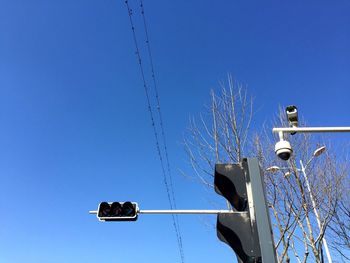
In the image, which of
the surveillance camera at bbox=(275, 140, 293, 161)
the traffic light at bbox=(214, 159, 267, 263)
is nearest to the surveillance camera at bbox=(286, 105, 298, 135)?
the surveillance camera at bbox=(275, 140, 293, 161)

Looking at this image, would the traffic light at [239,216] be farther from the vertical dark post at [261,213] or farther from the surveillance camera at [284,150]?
the surveillance camera at [284,150]

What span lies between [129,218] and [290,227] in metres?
7.00

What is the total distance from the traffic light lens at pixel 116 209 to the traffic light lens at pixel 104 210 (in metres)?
0.05

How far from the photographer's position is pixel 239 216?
2.70 meters

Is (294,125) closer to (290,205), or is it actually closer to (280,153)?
(280,153)

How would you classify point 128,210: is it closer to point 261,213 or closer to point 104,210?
point 104,210

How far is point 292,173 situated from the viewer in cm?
1125

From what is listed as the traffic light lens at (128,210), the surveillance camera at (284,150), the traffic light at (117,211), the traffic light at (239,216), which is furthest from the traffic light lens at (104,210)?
the surveillance camera at (284,150)

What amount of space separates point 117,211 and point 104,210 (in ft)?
0.63

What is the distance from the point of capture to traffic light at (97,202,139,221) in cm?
497

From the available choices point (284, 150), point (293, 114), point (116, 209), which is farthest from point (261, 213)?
point (293, 114)

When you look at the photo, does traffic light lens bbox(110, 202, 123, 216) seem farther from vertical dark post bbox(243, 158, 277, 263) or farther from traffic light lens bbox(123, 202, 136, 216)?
vertical dark post bbox(243, 158, 277, 263)

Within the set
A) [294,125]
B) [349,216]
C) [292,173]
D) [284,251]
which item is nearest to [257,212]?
[294,125]

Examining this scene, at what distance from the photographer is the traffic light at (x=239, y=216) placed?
8.20 feet
